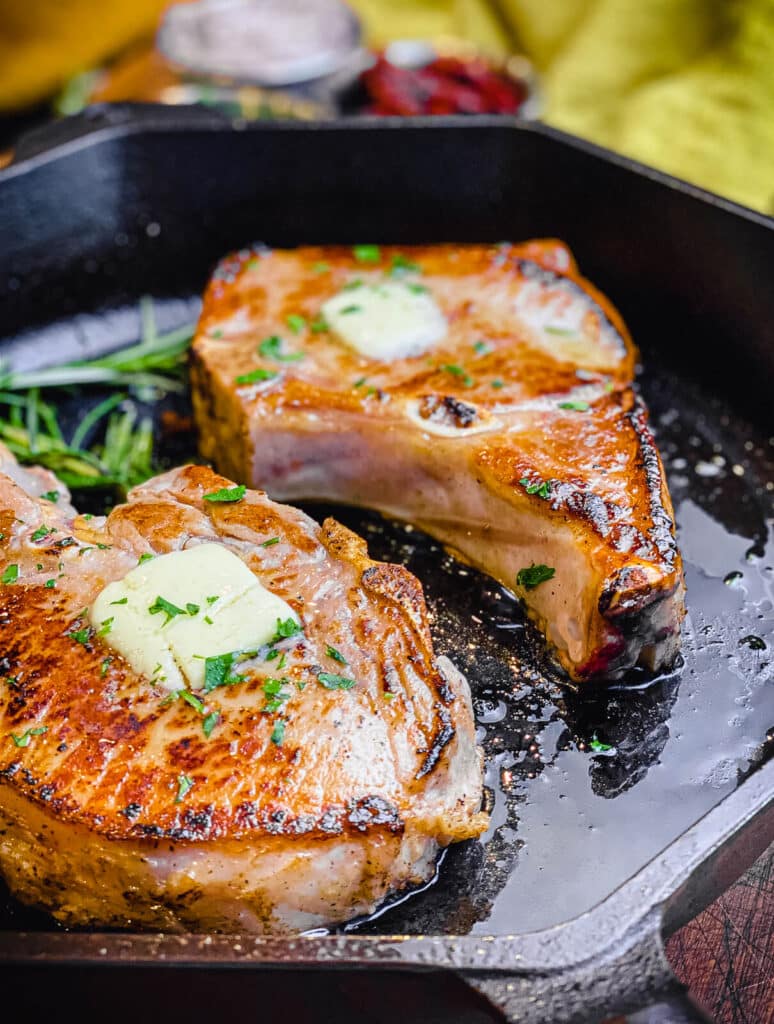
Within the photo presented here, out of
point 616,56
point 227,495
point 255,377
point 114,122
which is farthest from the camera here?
point 616,56

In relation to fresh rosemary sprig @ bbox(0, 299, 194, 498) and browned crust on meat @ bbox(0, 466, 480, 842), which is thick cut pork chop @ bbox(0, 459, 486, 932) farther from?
fresh rosemary sprig @ bbox(0, 299, 194, 498)

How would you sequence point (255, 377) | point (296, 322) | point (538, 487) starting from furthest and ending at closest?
point (296, 322)
point (255, 377)
point (538, 487)

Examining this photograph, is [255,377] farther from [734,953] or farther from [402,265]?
[734,953]

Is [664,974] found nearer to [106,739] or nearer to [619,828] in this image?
[619,828]

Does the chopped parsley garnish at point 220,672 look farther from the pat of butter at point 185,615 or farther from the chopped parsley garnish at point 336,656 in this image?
the chopped parsley garnish at point 336,656

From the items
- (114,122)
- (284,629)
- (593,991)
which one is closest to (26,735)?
(284,629)

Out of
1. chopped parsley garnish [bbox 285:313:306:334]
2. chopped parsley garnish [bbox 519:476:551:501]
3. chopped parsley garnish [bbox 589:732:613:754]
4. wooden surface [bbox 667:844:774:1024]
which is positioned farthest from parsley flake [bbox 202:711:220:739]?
chopped parsley garnish [bbox 285:313:306:334]

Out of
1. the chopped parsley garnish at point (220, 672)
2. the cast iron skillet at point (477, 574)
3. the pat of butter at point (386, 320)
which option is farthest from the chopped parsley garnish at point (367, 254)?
the chopped parsley garnish at point (220, 672)
